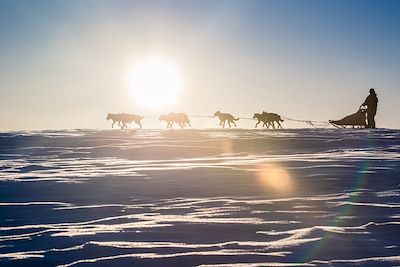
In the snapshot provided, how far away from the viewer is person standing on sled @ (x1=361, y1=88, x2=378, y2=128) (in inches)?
837

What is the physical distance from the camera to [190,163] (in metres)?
9.09

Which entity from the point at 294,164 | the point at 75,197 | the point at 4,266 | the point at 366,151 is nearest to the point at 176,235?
the point at 4,266

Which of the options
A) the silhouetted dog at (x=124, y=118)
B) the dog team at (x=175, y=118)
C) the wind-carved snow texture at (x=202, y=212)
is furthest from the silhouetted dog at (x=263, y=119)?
the wind-carved snow texture at (x=202, y=212)

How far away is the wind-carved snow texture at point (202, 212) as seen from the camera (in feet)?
12.3

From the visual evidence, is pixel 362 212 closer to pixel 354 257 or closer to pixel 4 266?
pixel 354 257

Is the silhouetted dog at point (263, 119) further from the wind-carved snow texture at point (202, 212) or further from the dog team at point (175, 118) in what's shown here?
the wind-carved snow texture at point (202, 212)

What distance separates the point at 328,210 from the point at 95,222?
6.58ft

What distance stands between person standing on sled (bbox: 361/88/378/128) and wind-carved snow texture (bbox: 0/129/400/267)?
11773 mm

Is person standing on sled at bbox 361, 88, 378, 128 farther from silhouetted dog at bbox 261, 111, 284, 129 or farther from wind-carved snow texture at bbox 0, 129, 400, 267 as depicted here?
wind-carved snow texture at bbox 0, 129, 400, 267

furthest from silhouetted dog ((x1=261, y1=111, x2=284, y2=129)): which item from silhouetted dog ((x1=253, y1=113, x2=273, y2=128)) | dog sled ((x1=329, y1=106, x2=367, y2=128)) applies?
dog sled ((x1=329, y1=106, x2=367, y2=128))

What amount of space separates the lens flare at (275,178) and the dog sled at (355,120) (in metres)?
15.7

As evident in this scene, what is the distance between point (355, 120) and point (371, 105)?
2.05 metres

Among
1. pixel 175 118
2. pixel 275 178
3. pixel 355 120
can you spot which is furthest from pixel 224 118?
pixel 275 178

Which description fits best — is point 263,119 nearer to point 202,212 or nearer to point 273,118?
point 273,118
